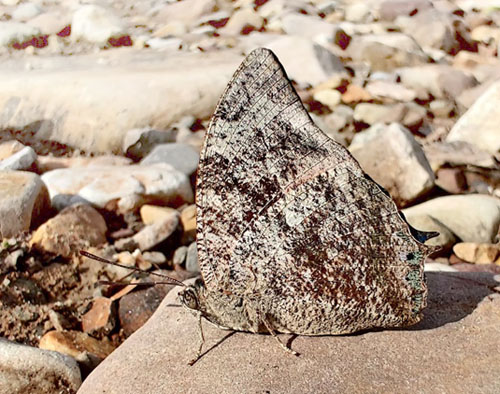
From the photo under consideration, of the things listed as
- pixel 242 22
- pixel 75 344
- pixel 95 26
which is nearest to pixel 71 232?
pixel 75 344

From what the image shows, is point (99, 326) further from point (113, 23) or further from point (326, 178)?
point (113, 23)

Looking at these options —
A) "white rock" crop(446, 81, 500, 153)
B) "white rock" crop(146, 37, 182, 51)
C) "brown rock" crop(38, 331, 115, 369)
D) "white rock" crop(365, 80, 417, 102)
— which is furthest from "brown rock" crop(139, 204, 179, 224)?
"white rock" crop(146, 37, 182, 51)

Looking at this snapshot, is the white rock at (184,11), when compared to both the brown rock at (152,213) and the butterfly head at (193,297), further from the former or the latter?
the butterfly head at (193,297)

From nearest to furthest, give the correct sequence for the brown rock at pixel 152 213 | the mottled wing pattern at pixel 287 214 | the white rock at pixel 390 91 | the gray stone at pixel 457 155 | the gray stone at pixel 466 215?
the mottled wing pattern at pixel 287 214
the gray stone at pixel 466 215
the brown rock at pixel 152 213
the gray stone at pixel 457 155
the white rock at pixel 390 91

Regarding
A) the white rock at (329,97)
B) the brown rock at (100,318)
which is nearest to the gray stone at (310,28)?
the white rock at (329,97)

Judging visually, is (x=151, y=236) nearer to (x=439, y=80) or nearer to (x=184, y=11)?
(x=439, y=80)

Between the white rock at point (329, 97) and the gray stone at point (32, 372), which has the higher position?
the gray stone at point (32, 372)
